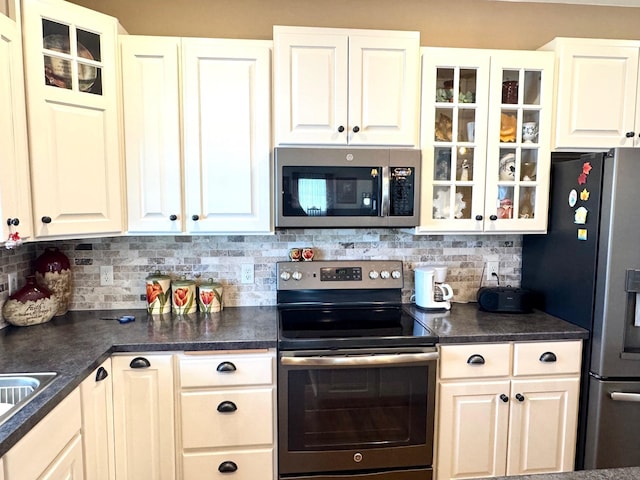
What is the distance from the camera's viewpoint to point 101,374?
1.59 meters

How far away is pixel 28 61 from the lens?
1583mm

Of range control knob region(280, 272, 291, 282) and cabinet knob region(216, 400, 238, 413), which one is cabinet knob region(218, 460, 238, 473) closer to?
cabinet knob region(216, 400, 238, 413)

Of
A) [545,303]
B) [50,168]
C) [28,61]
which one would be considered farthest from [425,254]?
[28,61]

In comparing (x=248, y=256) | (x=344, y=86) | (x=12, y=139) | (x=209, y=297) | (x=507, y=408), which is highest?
(x=344, y=86)

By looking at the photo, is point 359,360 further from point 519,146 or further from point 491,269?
point 519,146

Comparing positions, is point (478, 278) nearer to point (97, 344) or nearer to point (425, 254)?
point (425, 254)

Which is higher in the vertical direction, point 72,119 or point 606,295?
point 72,119

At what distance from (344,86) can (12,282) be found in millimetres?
1873

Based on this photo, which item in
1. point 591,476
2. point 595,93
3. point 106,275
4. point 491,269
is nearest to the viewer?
point 591,476

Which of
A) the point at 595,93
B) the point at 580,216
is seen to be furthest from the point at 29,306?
the point at 595,93

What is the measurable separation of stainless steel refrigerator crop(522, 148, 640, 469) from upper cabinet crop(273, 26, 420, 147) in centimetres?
90

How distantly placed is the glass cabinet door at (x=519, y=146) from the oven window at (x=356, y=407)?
0.97 metres

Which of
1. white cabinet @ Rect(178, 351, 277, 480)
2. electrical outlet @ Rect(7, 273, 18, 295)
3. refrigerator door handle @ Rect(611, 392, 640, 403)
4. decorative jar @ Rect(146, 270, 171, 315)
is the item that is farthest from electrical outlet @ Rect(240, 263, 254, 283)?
refrigerator door handle @ Rect(611, 392, 640, 403)

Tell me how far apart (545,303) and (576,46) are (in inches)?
53.7
